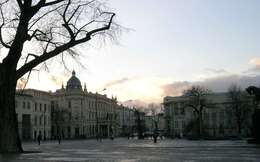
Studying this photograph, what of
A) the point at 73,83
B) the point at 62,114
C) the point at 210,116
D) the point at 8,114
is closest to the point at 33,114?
the point at 62,114

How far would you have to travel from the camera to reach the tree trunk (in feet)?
102

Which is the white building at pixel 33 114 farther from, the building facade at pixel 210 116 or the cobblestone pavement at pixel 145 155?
the cobblestone pavement at pixel 145 155

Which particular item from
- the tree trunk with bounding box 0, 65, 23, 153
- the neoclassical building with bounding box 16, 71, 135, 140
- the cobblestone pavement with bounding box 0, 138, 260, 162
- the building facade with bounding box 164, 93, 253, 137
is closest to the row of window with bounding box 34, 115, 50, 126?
the neoclassical building with bounding box 16, 71, 135, 140

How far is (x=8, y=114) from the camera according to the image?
31.5 m

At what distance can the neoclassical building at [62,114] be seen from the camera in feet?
433

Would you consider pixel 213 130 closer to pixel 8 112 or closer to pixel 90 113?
pixel 90 113

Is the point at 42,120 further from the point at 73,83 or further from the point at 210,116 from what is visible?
the point at 210,116

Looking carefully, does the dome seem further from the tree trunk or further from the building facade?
the tree trunk

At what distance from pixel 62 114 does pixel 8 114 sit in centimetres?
12476

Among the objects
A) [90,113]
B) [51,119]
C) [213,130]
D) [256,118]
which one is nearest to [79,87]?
[90,113]

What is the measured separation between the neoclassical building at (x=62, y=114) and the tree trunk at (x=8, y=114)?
310 feet

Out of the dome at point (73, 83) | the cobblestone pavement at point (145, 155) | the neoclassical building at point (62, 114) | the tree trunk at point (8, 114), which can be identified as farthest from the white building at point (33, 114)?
the tree trunk at point (8, 114)

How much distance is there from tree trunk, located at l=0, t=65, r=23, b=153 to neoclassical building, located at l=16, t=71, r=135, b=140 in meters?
94.6

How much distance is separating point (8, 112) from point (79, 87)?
15368cm
